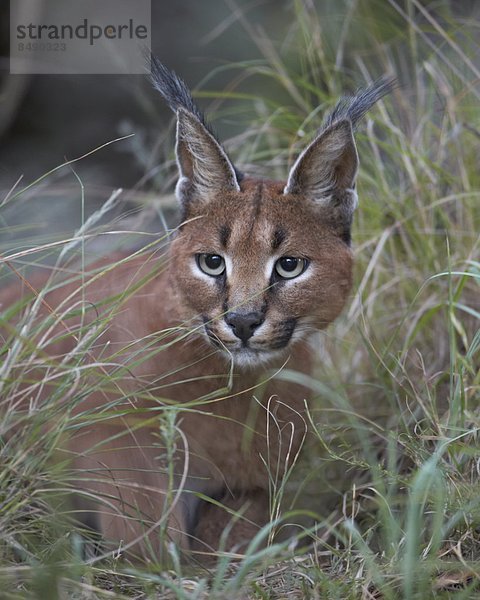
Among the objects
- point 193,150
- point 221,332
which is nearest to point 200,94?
point 193,150

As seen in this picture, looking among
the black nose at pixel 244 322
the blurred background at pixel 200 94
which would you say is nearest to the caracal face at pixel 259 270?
the black nose at pixel 244 322

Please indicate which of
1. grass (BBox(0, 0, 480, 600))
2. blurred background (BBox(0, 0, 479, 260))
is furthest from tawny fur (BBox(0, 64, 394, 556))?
blurred background (BBox(0, 0, 479, 260))

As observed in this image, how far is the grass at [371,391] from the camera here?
2.86m

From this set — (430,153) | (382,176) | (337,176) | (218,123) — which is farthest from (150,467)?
(218,123)

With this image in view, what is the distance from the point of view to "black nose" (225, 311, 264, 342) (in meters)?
3.34

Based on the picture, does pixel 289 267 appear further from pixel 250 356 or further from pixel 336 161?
pixel 336 161

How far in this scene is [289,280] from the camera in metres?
3.54

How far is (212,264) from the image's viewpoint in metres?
3.60

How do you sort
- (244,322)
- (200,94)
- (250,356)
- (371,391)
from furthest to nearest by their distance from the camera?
(200,94) → (371,391) → (250,356) → (244,322)

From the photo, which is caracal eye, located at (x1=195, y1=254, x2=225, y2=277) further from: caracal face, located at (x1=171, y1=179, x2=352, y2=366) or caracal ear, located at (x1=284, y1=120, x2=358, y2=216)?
caracal ear, located at (x1=284, y1=120, x2=358, y2=216)

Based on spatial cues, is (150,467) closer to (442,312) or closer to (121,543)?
(121,543)

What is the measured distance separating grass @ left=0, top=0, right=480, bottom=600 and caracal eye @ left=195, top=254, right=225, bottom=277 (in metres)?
0.42

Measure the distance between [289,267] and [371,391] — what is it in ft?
4.57

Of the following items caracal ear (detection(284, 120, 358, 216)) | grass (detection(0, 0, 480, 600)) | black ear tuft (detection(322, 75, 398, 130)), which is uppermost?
black ear tuft (detection(322, 75, 398, 130))
